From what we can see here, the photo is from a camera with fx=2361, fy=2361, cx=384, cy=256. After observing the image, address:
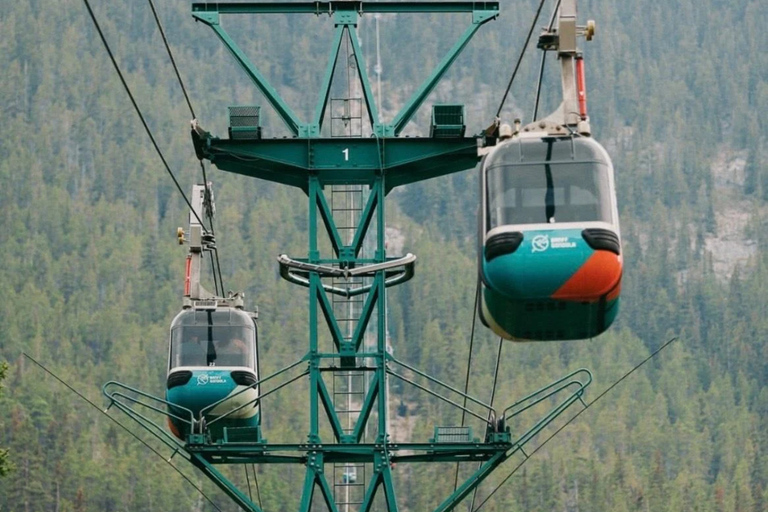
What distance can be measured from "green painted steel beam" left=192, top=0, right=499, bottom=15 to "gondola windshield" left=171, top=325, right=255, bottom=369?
19.8ft

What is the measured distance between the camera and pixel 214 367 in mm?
35844

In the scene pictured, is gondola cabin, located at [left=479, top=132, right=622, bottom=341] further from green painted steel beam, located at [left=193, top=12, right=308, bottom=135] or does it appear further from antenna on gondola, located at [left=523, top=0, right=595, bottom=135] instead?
green painted steel beam, located at [left=193, top=12, right=308, bottom=135]

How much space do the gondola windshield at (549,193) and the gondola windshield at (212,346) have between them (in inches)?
499

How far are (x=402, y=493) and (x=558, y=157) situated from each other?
149789 millimetres

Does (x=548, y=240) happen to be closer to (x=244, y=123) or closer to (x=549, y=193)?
(x=549, y=193)

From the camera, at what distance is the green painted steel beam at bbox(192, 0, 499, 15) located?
31.1 meters

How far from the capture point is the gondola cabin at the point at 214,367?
115 ft

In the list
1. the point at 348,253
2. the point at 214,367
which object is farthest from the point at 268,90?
the point at 214,367

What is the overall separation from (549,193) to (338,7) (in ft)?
30.7

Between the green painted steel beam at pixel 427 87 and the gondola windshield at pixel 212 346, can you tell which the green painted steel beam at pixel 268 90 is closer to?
the green painted steel beam at pixel 427 87

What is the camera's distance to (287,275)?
30.7m

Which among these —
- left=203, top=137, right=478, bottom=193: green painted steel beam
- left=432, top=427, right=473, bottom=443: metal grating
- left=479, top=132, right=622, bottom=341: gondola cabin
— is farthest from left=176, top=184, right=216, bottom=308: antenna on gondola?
left=479, top=132, right=622, bottom=341: gondola cabin

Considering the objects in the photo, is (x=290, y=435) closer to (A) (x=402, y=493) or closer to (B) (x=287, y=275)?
(A) (x=402, y=493)

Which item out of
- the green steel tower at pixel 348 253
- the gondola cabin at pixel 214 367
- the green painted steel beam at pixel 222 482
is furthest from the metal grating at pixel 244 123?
the gondola cabin at pixel 214 367
